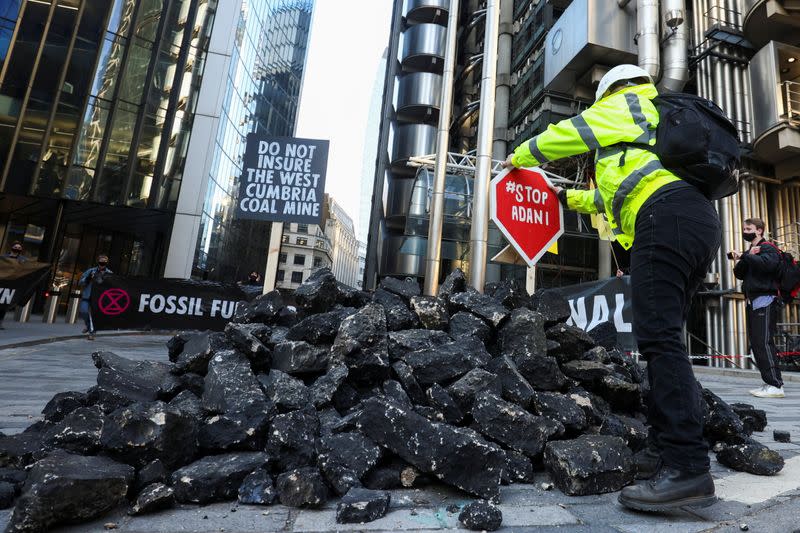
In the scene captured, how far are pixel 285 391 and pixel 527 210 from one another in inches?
135

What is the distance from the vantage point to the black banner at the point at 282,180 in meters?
7.56

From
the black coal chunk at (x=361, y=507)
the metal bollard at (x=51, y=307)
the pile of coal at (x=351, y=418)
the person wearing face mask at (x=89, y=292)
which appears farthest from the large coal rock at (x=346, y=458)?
the metal bollard at (x=51, y=307)

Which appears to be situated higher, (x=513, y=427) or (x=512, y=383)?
(x=512, y=383)

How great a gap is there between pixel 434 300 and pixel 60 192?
16638mm

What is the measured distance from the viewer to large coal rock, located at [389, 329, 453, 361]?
10.4 ft

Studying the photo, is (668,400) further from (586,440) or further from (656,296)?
(586,440)

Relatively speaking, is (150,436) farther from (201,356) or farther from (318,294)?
(318,294)

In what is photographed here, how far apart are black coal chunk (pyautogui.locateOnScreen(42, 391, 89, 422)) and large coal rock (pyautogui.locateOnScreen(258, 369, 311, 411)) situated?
115 cm

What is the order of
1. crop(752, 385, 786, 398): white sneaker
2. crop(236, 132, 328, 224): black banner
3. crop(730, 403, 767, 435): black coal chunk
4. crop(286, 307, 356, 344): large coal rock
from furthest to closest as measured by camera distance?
1. crop(236, 132, 328, 224): black banner
2. crop(752, 385, 786, 398): white sneaker
3. crop(730, 403, 767, 435): black coal chunk
4. crop(286, 307, 356, 344): large coal rock

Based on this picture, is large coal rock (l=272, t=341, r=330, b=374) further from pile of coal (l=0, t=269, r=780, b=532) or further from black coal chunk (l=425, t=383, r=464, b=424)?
black coal chunk (l=425, t=383, r=464, b=424)

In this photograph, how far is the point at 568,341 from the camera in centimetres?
365

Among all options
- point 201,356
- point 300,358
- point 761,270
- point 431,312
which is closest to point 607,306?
point 761,270

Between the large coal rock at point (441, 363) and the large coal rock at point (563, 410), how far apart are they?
46cm

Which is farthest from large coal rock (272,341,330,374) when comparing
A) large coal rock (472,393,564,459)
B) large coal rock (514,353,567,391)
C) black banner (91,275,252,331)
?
black banner (91,275,252,331)
